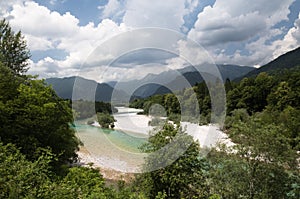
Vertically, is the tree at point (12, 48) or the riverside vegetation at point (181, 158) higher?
the tree at point (12, 48)

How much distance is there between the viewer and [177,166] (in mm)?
9898

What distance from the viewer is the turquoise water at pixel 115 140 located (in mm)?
18680

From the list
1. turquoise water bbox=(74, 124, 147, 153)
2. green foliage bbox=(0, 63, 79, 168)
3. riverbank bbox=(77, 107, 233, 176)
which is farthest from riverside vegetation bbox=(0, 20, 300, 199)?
turquoise water bbox=(74, 124, 147, 153)

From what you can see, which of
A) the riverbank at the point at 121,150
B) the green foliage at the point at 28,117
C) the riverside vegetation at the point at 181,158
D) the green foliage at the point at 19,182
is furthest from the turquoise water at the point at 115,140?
the green foliage at the point at 19,182

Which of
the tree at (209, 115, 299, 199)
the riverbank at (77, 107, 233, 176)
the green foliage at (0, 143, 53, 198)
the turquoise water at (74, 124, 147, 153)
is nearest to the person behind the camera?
the green foliage at (0, 143, 53, 198)

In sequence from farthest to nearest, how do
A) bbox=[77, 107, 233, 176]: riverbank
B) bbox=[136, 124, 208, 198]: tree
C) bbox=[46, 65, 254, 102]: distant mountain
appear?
bbox=[77, 107, 233, 176]: riverbank < bbox=[136, 124, 208, 198]: tree < bbox=[46, 65, 254, 102]: distant mountain

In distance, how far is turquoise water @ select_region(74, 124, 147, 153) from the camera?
18.7m

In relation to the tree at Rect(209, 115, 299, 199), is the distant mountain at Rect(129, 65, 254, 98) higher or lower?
higher

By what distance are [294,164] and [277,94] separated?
29.6m

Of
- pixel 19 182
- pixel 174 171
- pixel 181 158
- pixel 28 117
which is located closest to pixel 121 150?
pixel 28 117

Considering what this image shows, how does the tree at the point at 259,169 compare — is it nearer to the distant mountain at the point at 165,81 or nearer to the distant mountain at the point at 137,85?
the distant mountain at the point at 165,81

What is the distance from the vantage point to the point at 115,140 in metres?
21.9

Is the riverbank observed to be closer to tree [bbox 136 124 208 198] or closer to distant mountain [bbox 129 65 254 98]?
tree [bbox 136 124 208 198]

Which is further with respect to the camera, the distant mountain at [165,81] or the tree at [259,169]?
the distant mountain at [165,81]
